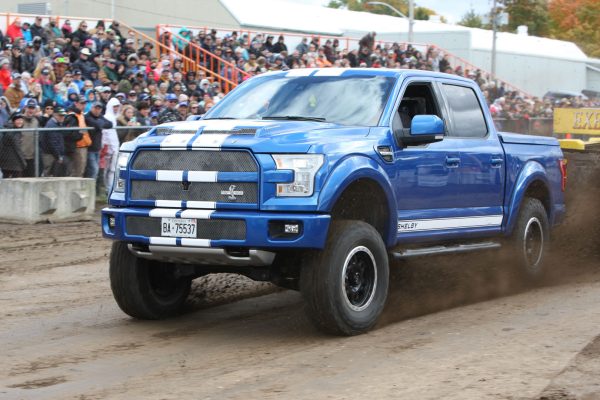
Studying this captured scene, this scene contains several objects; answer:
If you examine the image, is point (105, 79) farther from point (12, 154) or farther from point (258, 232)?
point (258, 232)

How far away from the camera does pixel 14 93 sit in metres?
17.6

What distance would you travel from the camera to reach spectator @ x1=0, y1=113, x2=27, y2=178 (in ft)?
49.5

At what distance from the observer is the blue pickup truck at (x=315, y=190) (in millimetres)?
7172

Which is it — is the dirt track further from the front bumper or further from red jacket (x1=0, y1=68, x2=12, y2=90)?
red jacket (x1=0, y1=68, x2=12, y2=90)

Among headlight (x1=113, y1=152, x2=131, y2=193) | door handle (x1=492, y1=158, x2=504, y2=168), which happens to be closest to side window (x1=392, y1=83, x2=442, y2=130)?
door handle (x1=492, y1=158, x2=504, y2=168)

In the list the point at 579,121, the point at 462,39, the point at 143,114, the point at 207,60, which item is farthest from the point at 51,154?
the point at 462,39

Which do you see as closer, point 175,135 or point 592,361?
point 592,361

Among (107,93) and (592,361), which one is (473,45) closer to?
(107,93)

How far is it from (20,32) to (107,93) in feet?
10.8

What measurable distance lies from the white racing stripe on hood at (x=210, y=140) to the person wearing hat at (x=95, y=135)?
370 inches

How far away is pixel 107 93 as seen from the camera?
18547mm

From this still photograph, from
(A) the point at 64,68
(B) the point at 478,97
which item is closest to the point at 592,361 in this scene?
(B) the point at 478,97

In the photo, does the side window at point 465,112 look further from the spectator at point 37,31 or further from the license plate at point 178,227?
the spectator at point 37,31

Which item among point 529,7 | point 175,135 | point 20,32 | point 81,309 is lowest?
point 81,309
